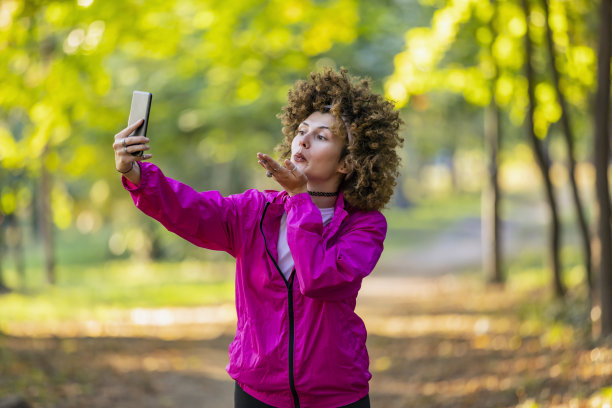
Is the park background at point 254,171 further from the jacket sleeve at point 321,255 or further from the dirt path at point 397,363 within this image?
the jacket sleeve at point 321,255

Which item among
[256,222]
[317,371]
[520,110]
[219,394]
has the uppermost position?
[520,110]

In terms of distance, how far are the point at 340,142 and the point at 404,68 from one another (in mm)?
6295

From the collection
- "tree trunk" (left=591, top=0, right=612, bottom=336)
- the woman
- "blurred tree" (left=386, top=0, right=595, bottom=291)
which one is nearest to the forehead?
the woman

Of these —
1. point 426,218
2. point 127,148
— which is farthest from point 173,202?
point 426,218

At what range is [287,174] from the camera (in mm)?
2430

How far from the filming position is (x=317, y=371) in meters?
2.51

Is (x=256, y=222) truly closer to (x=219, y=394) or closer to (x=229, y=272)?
(x=219, y=394)

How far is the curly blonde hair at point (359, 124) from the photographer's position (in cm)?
268

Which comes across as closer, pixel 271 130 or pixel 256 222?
pixel 256 222

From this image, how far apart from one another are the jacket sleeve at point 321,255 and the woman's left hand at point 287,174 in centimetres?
3

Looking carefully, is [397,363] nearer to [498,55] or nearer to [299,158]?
[498,55]

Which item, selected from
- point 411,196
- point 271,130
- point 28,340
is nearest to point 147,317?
point 28,340

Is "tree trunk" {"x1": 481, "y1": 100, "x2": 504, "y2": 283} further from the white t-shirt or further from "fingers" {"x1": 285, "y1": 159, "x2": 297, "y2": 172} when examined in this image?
"fingers" {"x1": 285, "y1": 159, "x2": 297, "y2": 172}

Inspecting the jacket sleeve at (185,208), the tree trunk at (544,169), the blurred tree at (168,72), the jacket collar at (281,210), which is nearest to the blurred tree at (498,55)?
the tree trunk at (544,169)
